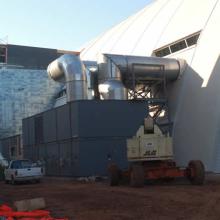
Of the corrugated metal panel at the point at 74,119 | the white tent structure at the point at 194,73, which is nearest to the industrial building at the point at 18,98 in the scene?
the white tent structure at the point at 194,73

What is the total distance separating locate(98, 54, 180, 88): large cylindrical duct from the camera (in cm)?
2984

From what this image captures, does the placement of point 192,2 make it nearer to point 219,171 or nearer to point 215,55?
point 215,55

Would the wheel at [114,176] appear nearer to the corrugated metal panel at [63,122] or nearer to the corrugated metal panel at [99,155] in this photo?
the corrugated metal panel at [99,155]

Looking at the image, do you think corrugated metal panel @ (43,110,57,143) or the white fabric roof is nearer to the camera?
the white fabric roof

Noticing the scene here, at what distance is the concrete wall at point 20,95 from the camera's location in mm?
50375

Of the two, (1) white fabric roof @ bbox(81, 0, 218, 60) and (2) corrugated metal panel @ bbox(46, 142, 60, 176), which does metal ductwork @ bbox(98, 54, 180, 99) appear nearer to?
(1) white fabric roof @ bbox(81, 0, 218, 60)

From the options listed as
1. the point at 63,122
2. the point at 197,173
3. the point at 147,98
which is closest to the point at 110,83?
the point at 147,98

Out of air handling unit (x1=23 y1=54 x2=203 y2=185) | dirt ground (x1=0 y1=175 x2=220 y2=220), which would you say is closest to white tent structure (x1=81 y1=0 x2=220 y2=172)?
air handling unit (x1=23 y1=54 x2=203 y2=185)

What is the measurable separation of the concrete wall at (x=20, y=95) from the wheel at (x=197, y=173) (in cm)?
3331

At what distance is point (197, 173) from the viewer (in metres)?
19.9

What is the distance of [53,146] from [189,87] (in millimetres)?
10583

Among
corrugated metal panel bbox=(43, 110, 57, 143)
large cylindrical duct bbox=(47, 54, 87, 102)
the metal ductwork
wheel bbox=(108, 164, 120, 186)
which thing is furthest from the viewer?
corrugated metal panel bbox=(43, 110, 57, 143)

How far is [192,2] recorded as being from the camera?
32781 millimetres

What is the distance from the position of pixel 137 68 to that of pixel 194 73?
3676 mm
